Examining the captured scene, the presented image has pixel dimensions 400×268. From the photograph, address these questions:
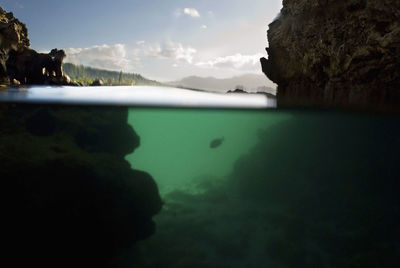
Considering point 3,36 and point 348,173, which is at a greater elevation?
point 3,36

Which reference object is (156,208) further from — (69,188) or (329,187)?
(329,187)

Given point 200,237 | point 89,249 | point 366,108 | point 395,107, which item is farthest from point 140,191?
point 395,107

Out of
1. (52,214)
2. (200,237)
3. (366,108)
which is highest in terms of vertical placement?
(366,108)

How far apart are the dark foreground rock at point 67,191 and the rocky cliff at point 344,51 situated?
943 cm

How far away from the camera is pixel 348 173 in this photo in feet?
58.7

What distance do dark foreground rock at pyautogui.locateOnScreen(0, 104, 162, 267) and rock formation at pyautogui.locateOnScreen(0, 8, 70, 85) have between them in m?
13.4

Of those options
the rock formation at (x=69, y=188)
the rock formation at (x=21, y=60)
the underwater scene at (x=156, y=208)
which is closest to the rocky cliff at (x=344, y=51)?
the underwater scene at (x=156, y=208)

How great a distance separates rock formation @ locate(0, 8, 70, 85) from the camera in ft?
69.4

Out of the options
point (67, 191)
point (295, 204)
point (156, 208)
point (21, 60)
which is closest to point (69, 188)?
point (67, 191)

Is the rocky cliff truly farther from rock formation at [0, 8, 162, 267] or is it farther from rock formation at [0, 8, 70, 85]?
rock formation at [0, 8, 70, 85]

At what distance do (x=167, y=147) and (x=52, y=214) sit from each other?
291ft

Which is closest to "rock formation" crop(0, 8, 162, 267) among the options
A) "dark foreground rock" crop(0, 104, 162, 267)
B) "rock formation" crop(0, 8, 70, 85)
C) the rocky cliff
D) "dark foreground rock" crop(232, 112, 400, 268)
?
"dark foreground rock" crop(0, 104, 162, 267)

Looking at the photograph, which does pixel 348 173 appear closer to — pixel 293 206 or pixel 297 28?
pixel 293 206

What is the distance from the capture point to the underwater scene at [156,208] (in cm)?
782
